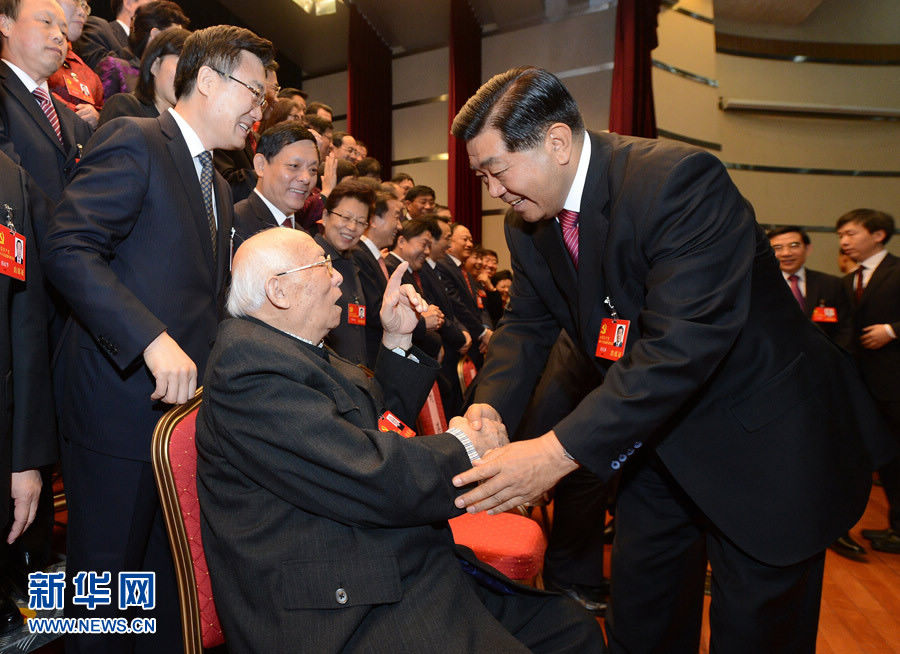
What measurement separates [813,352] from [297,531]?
1.12 meters

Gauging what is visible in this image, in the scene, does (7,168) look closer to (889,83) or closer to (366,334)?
(366,334)

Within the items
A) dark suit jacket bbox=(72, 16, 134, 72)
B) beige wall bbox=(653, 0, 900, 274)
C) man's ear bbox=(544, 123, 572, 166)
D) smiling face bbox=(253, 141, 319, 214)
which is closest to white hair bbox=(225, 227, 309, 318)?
man's ear bbox=(544, 123, 572, 166)

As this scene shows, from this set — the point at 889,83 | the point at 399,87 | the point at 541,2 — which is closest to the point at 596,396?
the point at 541,2

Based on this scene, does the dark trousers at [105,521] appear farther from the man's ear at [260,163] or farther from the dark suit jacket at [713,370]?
the man's ear at [260,163]

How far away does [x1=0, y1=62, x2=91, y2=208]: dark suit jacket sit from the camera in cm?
179

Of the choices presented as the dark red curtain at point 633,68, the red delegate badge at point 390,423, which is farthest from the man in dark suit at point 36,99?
the dark red curtain at point 633,68

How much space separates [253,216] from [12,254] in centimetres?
123

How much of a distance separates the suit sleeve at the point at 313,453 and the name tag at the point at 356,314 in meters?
1.65

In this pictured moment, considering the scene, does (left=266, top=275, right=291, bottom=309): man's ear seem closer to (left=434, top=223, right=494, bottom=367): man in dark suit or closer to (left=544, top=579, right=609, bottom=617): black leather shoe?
(left=544, top=579, right=609, bottom=617): black leather shoe

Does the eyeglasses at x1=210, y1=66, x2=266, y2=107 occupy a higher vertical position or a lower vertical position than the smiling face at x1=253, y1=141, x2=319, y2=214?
higher

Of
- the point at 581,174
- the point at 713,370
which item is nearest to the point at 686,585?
the point at 713,370

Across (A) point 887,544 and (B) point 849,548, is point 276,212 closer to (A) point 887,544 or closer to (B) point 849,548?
(B) point 849,548

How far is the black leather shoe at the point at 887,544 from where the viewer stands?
323 cm

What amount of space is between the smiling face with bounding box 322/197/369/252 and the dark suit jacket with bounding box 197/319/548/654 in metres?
1.86
